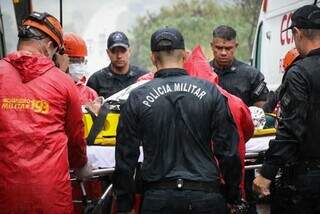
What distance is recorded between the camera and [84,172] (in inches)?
140

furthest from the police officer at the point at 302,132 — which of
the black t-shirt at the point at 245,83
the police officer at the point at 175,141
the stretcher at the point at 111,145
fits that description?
the black t-shirt at the point at 245,83

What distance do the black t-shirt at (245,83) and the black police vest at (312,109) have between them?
1.97 meters

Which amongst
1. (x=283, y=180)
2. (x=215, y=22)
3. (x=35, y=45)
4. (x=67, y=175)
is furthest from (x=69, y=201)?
(x=215, y=22)

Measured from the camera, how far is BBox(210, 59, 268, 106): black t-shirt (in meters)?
5.46

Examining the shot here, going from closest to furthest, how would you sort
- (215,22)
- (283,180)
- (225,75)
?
(283,180)
(225,75)
(215,22)

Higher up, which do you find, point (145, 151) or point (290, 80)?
point (290, 80)

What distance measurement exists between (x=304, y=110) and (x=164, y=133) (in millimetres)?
878

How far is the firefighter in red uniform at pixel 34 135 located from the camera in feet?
10.4

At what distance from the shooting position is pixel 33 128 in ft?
10.4

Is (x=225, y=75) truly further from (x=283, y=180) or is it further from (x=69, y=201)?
(x=69, y=201)

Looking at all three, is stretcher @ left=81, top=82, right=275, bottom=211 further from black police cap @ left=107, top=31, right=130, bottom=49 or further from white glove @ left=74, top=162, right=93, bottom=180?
black police cap @ left=107, top=31, right=130, bottom=49

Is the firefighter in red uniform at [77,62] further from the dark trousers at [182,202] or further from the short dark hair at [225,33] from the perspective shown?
the dark trousers at [182,202]

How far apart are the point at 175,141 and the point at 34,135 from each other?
31.1 inches

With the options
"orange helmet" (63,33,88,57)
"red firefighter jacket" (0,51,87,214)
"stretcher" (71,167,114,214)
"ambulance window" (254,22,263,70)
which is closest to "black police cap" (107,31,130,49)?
"orange helmet" (63,33,88,57)
